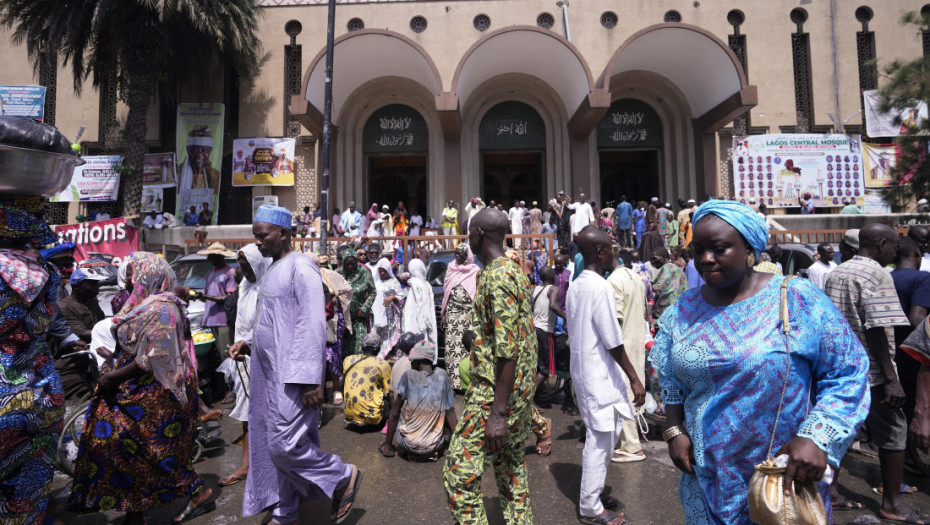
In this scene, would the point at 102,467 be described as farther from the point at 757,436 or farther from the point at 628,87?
the point at 628,87

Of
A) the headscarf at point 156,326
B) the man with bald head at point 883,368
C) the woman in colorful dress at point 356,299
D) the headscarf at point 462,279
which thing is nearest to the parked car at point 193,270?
the woman in colorful dress at point 356,299

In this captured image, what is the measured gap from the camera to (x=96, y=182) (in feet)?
57.8

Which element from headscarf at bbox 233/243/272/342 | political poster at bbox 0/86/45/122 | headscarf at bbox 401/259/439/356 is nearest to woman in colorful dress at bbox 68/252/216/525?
headscarf at bbox 233/243/272/342

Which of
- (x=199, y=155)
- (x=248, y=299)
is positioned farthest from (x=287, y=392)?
(x=199, y=155)

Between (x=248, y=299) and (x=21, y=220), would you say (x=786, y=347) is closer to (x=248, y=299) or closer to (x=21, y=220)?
(x=21, y=220)

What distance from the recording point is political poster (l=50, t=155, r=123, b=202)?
691 inches

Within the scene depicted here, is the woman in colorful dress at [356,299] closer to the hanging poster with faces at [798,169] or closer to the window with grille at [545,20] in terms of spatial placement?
the window with grille at [545,20]

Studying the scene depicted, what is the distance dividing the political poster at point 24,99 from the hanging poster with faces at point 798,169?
2316cm

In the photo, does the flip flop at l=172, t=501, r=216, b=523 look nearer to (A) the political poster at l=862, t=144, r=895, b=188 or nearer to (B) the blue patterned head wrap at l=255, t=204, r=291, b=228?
(B) the blue patterned head wrap at l=255, t=204, r=291, b=228

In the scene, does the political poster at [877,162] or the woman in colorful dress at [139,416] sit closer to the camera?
the woman in colorful dress at [139,416]

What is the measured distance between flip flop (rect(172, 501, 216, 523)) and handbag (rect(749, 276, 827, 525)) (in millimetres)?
3359

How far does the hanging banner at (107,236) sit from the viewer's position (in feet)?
41.5

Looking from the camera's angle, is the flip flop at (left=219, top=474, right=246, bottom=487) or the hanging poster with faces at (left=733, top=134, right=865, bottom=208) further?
the hanging poster with faces at (left=733, top=134, right=865, bottom=208)

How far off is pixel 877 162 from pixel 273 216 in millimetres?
20438
